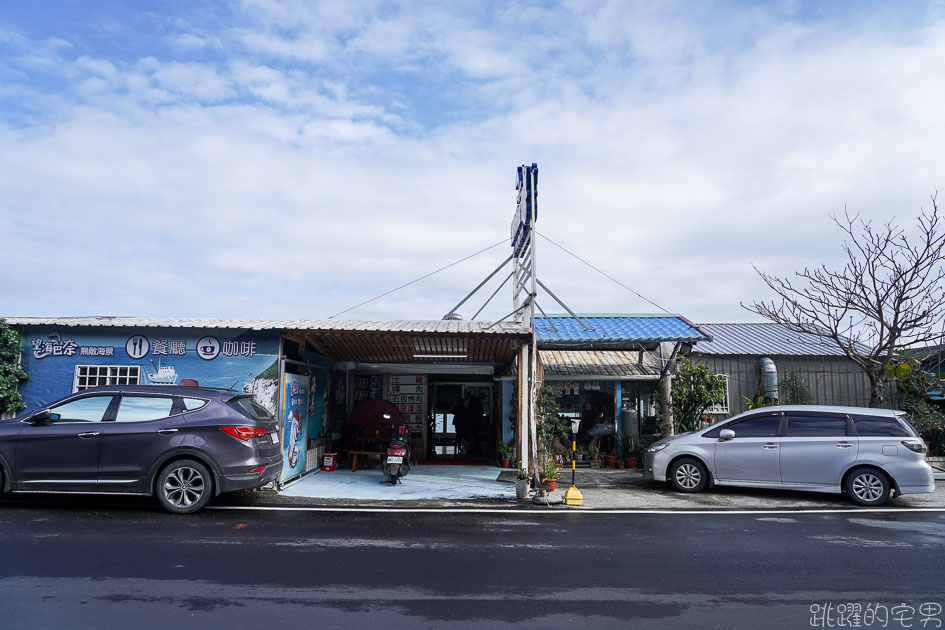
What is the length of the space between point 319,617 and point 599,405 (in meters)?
11.9

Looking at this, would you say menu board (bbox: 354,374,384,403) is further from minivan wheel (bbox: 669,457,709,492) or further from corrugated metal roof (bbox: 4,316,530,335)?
minivan wheel (bbox: 669,457,709,492)

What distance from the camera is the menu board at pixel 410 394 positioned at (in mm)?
15633

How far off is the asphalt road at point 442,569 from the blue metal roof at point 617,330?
19.1 ft

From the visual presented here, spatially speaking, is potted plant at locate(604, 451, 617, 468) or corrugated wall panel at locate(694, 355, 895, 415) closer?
potted plant at locate(604, 451, 617, 468)

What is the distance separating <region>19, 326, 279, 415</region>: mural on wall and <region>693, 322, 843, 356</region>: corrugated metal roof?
12.2 meters

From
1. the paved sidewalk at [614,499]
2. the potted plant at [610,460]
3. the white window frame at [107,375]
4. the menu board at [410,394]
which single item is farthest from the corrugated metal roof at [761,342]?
the white window frame at [107,375]

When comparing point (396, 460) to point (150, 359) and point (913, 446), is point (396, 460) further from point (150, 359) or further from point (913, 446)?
point (913, 446)

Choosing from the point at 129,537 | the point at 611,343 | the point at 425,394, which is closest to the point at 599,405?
the point at 611,343

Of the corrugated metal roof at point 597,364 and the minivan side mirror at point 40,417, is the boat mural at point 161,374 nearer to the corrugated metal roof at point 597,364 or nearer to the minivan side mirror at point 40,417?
the minivan side mirror at point 40,417

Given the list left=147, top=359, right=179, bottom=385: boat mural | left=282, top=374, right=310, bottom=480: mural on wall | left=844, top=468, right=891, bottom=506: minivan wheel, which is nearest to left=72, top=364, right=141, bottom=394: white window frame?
left=147, top=359, right=179, bottom=385: boat mural

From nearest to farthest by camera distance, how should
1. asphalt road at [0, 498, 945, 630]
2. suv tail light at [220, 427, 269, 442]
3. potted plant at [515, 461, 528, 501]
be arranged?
asphalt road at [0, 498, 945, 630]
suv tail light at [220, 427, 269, 442]
potted plant at [515, 461, 528, 501]

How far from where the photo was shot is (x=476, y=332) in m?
10.8

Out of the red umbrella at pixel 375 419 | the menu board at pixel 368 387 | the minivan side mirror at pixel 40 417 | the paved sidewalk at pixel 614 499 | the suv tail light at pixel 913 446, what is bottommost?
the paved sidewalk at pixel 614 499

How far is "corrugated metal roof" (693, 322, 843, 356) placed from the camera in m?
18.1
